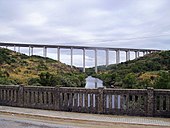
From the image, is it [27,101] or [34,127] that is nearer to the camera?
[34,127]

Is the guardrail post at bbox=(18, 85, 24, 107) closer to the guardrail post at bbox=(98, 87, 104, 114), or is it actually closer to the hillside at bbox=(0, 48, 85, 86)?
the guardrail post at bbox=(98, 87, 104, 114)

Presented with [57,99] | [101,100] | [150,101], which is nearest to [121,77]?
[57,99]

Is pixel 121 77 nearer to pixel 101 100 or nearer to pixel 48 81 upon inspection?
pixel 48 81

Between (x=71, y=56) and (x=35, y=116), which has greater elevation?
(x=71, y=56)

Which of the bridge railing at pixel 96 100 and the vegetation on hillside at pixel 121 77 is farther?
the vegetation on hillside at pixel 121 77

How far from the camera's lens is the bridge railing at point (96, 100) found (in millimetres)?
11688

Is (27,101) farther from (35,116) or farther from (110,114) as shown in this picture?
(110,114)

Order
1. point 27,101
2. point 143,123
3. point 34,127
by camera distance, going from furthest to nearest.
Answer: point 27,101, point 143,123, point 34,127

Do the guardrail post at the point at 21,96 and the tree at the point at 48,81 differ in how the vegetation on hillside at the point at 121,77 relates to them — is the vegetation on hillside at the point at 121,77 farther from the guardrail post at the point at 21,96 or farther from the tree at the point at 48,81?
the guardrail post at the point at 21,96

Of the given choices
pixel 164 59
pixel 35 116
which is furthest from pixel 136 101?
pixel 164 59

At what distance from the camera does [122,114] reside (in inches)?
480

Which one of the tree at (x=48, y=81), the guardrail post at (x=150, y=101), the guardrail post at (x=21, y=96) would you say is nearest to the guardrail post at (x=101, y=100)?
→ the guardrail post at (x=150, y=101)

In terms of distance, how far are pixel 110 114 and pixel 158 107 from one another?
73.4 inches

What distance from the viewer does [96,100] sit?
41.3 feet
